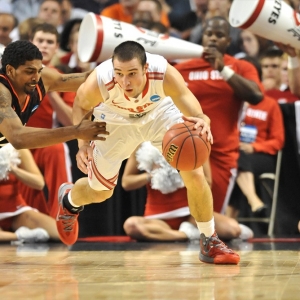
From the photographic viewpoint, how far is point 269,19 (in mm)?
6504

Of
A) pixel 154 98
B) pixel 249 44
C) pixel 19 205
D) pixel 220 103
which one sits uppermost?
pixel 249 44

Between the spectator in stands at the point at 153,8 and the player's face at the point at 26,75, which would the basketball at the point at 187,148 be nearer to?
the player's face at the point at 26,75

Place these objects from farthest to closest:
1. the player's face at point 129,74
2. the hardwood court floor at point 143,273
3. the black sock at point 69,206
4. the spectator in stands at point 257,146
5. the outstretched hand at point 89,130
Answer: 1. the spectator in stands at point 257,146
2. the black sock at point 69,206
3. the player's face at point 129,74
4. the outstretched hand at point 89,130
5. the hardwood court floor at point 143,273

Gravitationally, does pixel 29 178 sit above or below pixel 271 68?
below

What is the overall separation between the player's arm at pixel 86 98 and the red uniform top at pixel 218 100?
215cm

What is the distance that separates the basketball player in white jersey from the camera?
503 centimetres

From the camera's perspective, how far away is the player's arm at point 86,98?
17.3 feet

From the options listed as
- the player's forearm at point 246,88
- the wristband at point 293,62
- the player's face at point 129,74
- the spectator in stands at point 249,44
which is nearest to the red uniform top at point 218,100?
the player's forearm at point 246,88

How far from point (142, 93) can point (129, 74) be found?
9.9 inches

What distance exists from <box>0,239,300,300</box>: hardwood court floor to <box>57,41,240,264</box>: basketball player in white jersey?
0.42 metres

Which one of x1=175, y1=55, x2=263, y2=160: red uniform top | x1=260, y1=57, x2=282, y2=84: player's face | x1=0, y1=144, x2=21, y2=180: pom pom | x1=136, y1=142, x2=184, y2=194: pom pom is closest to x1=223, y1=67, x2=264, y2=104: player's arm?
x1=175, y1=55, x2=263, y2=160: red uniform top

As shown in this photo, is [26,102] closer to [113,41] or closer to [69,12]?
[113,41]

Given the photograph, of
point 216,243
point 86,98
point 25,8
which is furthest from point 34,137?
point 25,8

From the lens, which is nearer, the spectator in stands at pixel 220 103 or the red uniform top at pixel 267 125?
the spectator in stands at pixel 220 103
